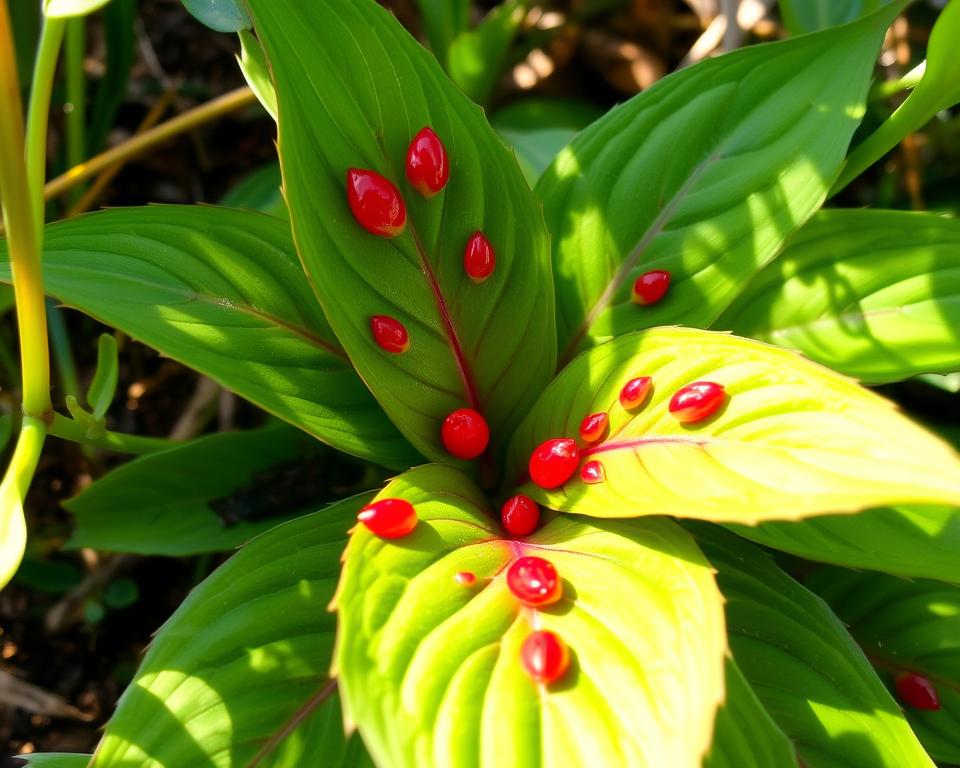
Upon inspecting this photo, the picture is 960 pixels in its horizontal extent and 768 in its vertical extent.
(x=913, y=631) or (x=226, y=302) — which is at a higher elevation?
(x=226, y=302)

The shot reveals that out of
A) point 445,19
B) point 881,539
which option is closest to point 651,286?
point 881,539

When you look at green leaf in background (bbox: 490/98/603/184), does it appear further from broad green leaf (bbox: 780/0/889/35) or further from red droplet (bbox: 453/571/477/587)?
red droplet (bbox: 453/571/477/587)

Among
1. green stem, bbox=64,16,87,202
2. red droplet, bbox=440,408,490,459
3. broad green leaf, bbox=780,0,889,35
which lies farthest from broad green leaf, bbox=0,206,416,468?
broad green leaf, bbox=780,0,889,35

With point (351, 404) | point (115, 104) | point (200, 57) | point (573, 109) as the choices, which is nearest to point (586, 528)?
point (351, 404)

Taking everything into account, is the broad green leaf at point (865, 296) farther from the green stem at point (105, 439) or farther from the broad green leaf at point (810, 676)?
the green stem at point (105, 439)

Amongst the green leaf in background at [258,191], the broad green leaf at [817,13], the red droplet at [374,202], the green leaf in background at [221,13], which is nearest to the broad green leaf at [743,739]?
the red droplet at [374,202]

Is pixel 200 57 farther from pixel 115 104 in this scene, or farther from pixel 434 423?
pixel 434 423

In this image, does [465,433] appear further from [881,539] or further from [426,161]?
[881,539]
